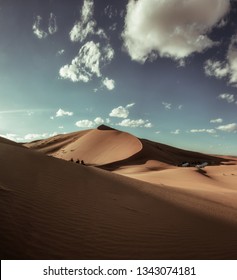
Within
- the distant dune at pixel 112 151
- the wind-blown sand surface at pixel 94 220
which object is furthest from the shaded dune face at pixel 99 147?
the wind-blown sand surface at pixel 94 220

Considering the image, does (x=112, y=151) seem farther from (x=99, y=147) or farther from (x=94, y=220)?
(x=94, y=220)

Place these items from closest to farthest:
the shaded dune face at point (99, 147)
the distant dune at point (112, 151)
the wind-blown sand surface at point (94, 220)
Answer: the wind-blown sand surface at point (94, 220) → the distant dune at point (112, 151) → the shaded dune face at point (99, 147)

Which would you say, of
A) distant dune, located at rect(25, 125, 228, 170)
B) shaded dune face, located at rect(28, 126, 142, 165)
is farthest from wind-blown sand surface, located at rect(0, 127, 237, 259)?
shaded dune face, located at rect(28, 126, 142, 165)

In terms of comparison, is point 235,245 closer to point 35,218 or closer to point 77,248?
point 77,248

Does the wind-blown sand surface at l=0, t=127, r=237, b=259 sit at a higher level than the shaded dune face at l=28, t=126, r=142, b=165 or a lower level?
lower

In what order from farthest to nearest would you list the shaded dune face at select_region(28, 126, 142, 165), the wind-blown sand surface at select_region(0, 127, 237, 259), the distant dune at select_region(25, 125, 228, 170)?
the shaded dune face at select_region(28, 126, 142, 165)
the distant dune at select_region(25, 125, 228, 170)
the wind-blown sand surface at select_region(0, 127, 237, 259)

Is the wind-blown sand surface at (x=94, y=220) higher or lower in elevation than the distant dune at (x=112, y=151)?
lower

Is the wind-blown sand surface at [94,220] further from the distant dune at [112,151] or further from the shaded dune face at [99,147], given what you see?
the shaded dune face at [99,147]

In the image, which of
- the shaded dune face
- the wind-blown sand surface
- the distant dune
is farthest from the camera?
the shaded dune face

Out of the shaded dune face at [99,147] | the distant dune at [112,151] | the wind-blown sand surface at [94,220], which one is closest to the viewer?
the wind-blown sand surface at [94,220]

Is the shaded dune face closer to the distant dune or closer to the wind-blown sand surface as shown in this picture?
the distant dune

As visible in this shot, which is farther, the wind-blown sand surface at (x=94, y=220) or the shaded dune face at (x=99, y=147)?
the shaded dune face at (x=99, y=147)

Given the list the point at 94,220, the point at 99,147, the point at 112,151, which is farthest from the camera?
the point at 99,147

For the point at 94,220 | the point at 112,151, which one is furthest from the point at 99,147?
the point at 94,220
